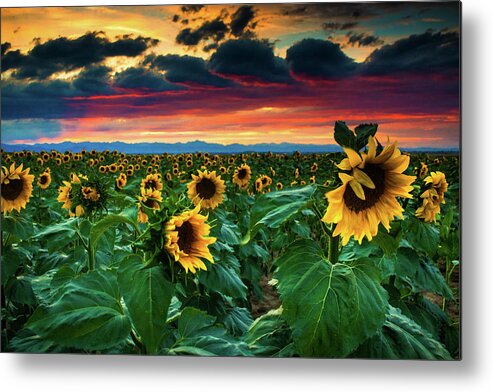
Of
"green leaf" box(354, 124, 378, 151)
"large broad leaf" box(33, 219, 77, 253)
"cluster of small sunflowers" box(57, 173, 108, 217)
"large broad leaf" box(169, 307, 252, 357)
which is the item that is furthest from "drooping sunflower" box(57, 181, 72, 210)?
A: "green leaf" box(354, 124, 378, 151)

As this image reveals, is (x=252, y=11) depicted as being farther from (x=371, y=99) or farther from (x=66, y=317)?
(x=66, y=317)

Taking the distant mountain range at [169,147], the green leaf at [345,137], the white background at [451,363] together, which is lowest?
the white background at [451,363]

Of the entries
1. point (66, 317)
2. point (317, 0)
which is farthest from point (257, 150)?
point (66, 317)

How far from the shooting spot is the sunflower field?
1625 mm

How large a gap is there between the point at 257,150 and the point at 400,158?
0.72m

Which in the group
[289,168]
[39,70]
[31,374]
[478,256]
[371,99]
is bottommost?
[31,374]

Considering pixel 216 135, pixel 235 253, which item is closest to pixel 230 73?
pixel 216 135

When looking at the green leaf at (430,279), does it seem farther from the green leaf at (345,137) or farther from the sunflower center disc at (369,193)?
the green leaf at (345,137)

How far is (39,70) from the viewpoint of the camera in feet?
7.85

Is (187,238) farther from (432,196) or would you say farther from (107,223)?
(432,196)

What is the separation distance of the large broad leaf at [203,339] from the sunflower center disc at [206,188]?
0.59m

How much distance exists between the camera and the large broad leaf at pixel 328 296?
5.16 ft

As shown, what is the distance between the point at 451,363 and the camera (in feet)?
7.41

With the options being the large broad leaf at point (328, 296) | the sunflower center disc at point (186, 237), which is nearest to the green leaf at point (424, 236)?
the large broad leaf at point (328, 296)
